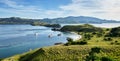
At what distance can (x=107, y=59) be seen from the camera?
208 ft

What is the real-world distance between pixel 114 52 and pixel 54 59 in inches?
1010

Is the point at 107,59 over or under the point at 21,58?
over

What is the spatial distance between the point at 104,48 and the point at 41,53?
27.5 metres

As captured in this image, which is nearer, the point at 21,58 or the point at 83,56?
the point at 83,56

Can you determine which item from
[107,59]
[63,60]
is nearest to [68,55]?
[63,60]

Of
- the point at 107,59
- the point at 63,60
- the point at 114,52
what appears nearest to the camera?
the point at 107,59

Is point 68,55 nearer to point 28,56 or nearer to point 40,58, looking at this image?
point 40,58

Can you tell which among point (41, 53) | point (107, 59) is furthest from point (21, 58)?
point (107, 59)

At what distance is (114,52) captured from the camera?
89250 millimetres

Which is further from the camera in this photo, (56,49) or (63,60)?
(56,49)

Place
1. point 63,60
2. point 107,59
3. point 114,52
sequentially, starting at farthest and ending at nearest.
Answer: point 114,52 → point 63,60 → point 107,59

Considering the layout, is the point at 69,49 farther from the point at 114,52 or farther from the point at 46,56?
the point at 114,52

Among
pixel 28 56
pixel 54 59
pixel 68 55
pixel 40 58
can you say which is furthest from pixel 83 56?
pixel 28 56

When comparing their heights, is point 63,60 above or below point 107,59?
below
